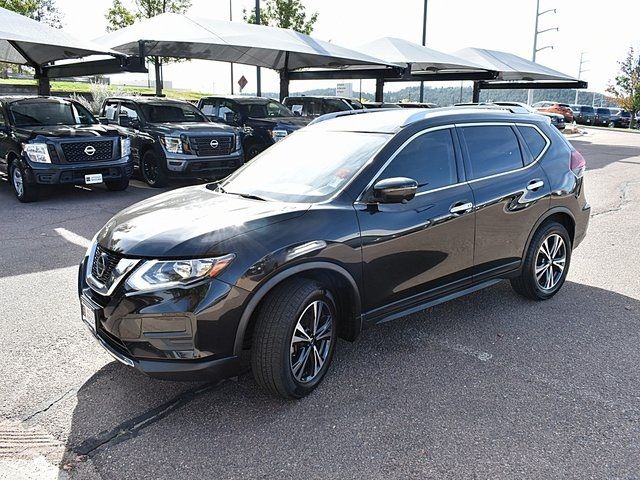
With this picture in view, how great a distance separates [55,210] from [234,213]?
6.74m

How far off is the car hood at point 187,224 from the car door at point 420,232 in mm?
575

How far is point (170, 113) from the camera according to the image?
11773mm

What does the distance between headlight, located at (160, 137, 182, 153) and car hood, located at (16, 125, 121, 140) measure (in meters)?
0.83

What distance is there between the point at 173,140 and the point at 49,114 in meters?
2.35

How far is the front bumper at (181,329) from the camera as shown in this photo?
2.95 m

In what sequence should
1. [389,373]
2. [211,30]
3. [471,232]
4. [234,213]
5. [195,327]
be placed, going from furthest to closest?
[211,30]
[471,232]
[389,373]
[234,213]
[195,327]

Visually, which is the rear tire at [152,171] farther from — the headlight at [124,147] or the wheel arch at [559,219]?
the wheel arch at [559,219]

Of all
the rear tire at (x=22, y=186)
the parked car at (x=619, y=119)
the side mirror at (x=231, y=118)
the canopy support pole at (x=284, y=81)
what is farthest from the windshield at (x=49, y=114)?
the parked car at (x=619, y=119)

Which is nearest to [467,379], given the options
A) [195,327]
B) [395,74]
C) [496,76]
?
[195,327]

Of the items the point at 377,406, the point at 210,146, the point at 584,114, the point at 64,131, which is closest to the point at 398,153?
the point at 377,406

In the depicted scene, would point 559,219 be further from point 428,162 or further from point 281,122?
point 281,122

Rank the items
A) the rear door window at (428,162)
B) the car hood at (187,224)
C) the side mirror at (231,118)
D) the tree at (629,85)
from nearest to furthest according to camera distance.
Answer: the car hood at (187,224) < the rear door window at (428,162) < the side mirror at (231,118) < the tree at (629,85)

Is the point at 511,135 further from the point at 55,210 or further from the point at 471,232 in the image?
the point at 55,210

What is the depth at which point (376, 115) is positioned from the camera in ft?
14.6
